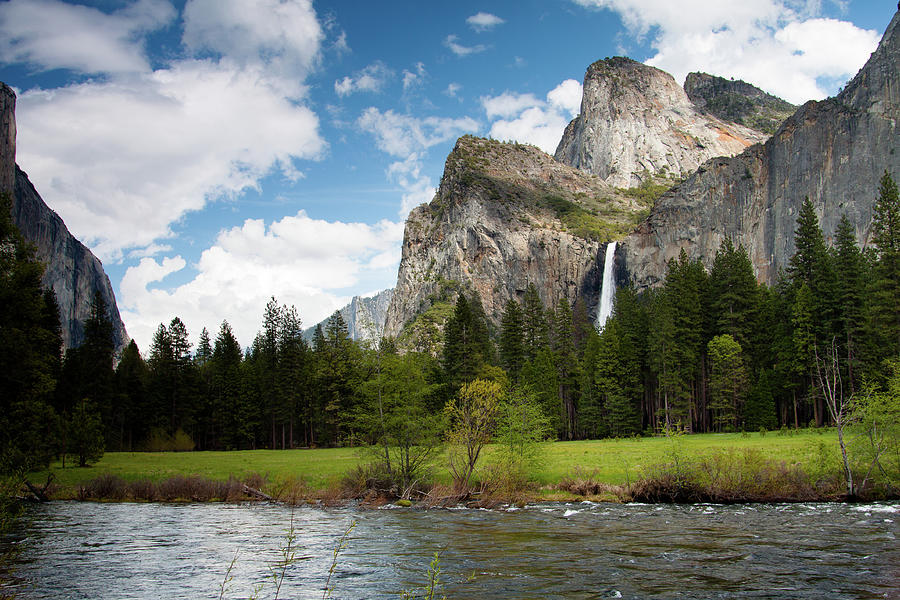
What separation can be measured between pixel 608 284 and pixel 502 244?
108ft

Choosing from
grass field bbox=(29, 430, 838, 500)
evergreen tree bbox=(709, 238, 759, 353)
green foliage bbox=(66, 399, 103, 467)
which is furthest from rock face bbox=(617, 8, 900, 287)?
green foliage bbox=(66, 399, 103, 467)

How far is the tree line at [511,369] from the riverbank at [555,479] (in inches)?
121

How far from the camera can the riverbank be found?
26891 millimetres

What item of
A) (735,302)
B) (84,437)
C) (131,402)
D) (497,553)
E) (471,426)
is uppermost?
(735,302)

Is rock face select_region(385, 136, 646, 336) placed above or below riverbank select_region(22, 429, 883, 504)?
above

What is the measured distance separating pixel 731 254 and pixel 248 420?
2574 inches

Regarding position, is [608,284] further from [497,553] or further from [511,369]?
[497,553]

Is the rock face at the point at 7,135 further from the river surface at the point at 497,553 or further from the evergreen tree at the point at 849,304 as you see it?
the evergreen tree at the point at 849,304

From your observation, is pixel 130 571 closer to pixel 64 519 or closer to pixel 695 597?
pixel 64 519

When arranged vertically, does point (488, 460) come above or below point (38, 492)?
above

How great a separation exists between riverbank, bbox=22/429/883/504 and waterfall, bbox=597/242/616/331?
105039 mm

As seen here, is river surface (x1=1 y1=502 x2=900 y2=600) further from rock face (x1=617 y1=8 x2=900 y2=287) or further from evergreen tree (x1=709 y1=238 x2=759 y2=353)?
rock face (x1=617 y1=8 x2=900 y2=287)

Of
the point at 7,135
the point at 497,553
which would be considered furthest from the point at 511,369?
the point at 7,135

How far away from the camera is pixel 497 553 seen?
707 inches
